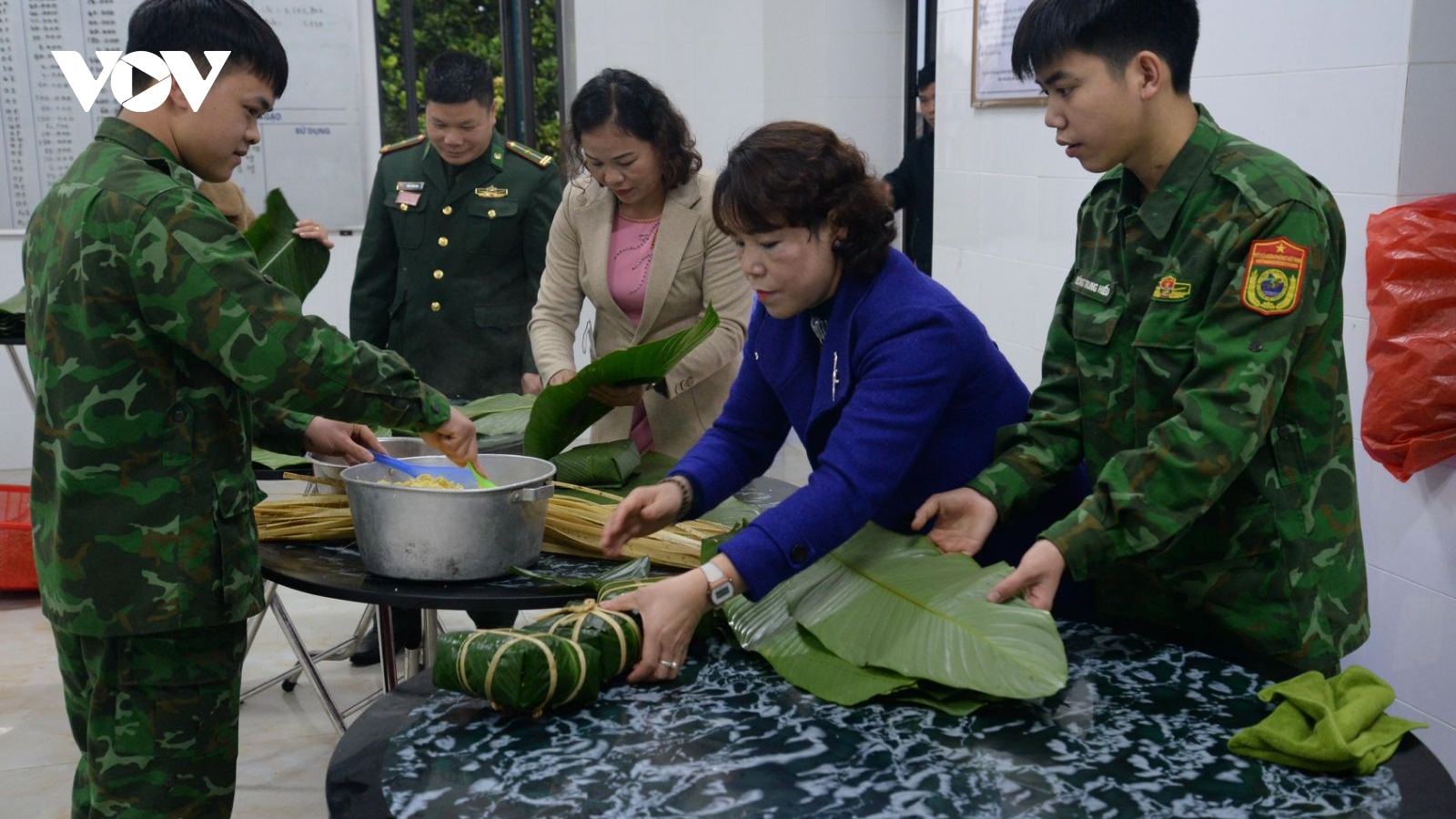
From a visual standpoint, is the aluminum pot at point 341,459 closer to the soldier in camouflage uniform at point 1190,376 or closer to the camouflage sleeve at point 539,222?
Answer: the soldier in camouflage uniform at point 1190,376

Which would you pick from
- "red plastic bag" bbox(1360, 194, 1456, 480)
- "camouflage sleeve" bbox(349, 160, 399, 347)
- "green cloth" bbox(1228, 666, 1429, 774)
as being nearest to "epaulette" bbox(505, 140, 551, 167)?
"camouflage sleeve" bbox(349, 160, 399, 347)

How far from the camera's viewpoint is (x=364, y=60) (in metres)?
5.97

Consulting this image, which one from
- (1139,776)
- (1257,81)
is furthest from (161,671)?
(1257,81)

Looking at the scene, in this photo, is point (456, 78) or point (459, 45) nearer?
point (456, 78)

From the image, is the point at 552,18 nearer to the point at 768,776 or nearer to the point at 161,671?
the point at 161,671

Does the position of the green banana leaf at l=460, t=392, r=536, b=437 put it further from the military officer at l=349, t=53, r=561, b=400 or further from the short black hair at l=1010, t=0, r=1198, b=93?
the short black hair at l=1010, t=0, r=1198, b=93

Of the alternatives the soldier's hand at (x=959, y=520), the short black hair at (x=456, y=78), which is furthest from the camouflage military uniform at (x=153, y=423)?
the short black hair at (x=456, y=78)

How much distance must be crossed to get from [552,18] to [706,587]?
5603 millimetres

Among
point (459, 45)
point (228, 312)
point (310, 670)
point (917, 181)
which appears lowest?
point (310, 670)

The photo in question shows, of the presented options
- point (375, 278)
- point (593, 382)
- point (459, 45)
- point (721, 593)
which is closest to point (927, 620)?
point (721, 593)

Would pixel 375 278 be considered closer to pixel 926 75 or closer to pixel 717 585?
pixel 717 585

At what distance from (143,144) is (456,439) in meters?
0.62

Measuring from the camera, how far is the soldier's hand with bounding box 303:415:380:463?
2.26 metres

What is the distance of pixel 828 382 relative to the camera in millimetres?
1876
